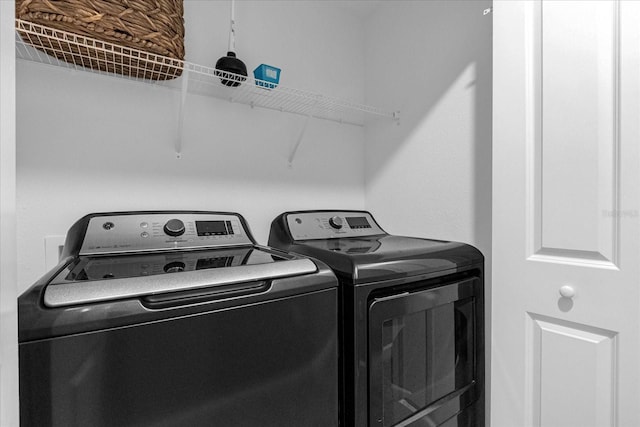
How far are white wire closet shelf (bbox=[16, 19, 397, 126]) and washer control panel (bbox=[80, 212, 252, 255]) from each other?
522mm

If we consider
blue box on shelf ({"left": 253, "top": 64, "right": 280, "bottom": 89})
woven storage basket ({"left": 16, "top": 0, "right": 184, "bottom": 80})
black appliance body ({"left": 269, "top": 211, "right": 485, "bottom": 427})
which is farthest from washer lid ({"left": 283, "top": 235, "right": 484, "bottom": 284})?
woven storage basket ({"left": 16, "top": 0, "right": 184, "bottom": 80})

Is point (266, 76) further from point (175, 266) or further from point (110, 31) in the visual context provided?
point (175, 266)

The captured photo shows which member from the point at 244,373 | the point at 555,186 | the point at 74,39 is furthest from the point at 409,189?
the point at 74,39

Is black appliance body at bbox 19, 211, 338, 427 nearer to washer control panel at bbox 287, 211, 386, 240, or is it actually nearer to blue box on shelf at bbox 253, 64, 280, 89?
washer control panel at bbox 287, 211, 386, 240

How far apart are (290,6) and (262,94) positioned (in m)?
0.63

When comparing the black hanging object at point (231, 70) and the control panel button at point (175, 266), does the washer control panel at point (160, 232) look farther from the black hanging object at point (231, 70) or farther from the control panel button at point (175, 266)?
the black hanging object at point (231, 70)

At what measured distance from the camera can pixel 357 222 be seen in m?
1.72

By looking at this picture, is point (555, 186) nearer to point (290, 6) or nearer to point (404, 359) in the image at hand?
point (404, 359)

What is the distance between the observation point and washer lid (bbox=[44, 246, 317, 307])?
2.12 feet

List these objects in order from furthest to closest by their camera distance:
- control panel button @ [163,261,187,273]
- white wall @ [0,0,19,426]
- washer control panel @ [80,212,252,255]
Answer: washer control panel @ [80,212,252,255] < control panel button @ [163,261,187,273] < white wall @ [0,0,19,426]

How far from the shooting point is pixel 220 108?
1.58 m

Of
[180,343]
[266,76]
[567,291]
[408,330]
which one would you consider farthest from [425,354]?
[266,76]

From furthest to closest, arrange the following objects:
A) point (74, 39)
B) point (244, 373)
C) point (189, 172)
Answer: point (189, 172)
point (74, 39)
point (244, 373)

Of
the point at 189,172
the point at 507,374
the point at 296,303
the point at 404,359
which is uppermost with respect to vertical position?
the point at 189,172
